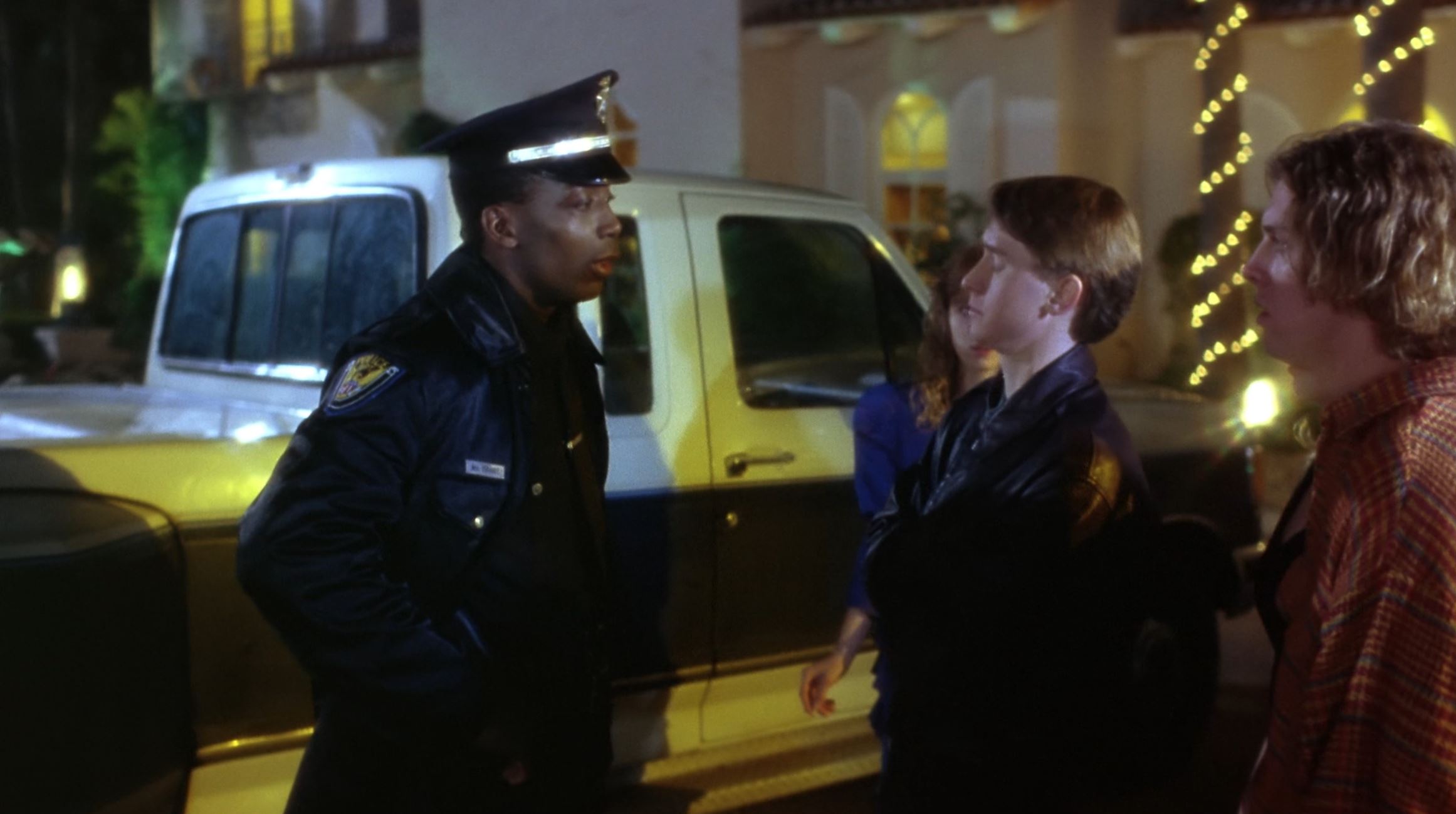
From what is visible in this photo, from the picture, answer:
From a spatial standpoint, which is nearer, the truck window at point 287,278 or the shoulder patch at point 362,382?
the shoulder patch at point 362,382

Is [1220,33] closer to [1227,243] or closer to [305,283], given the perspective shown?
[1227,243]

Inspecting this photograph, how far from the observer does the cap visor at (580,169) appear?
2500 millimetres

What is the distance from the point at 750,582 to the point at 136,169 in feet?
71.8

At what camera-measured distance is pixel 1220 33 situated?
11.5 metres

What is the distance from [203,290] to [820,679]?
2480mm

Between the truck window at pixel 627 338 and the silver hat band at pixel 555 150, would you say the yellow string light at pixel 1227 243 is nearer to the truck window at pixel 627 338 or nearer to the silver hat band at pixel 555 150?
the truck window at pixel 627 338

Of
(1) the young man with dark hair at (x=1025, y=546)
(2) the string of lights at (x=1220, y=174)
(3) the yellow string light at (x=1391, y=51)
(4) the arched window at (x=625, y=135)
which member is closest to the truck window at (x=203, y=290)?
(1) the young man with dark hair at (x=1025, y=546)

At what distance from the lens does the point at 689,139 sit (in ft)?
49.5

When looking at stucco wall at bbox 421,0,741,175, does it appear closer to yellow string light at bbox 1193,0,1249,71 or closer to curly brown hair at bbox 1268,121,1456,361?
yellow string light at bbox 1193,0,1249,71

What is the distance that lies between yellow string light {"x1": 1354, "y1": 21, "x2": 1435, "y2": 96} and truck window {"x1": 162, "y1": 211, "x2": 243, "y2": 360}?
25.2ft

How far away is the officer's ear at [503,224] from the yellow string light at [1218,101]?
32.5 ft

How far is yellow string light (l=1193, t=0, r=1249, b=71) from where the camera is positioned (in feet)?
37.5

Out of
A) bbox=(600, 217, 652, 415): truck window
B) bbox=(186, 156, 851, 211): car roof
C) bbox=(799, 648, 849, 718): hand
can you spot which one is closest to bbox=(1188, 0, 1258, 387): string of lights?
bbox=(186, 156, 851, 211): car roof

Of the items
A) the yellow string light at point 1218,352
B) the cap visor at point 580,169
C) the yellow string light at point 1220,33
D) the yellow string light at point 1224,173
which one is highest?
the yellow string light at point 1220,33
